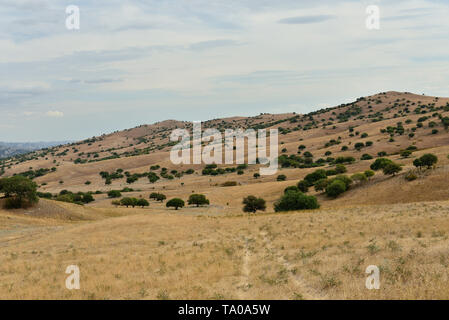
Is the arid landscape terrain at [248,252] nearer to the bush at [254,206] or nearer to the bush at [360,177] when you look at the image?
the bush at [360,177]

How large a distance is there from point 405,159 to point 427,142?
113 ft

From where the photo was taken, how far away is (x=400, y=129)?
392 ft

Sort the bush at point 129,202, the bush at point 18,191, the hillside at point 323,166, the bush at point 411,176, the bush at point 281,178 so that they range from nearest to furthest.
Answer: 1. the bush at point 411,176
2. the bush at point 18,191
3. the hillside at point 323,166
4. the bush at point 129,202
5. the bush at point 281,178

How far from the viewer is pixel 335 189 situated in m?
59.6

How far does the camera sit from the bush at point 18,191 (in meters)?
53.4

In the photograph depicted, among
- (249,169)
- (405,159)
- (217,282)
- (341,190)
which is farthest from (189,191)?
(217,282)

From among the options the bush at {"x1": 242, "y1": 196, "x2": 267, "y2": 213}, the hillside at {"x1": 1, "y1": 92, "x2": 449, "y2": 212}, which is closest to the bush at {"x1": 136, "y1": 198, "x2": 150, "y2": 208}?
the hillside at {"x1": 1, "y1": 92, "x2": 449, "y2": 212}

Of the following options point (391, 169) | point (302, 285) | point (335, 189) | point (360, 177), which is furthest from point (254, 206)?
point (302, 285)

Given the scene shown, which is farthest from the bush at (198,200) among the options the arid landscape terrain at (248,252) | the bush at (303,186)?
the bush at (303,186)

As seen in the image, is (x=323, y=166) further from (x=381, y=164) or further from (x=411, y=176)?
(x=411, y=176)

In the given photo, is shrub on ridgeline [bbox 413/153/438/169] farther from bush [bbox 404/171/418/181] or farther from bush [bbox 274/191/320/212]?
bush [bbox 274/191/320/212]

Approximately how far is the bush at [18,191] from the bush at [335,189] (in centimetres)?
4824

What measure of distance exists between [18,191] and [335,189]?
50790 mm

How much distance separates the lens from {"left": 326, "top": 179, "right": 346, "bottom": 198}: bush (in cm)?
5956
